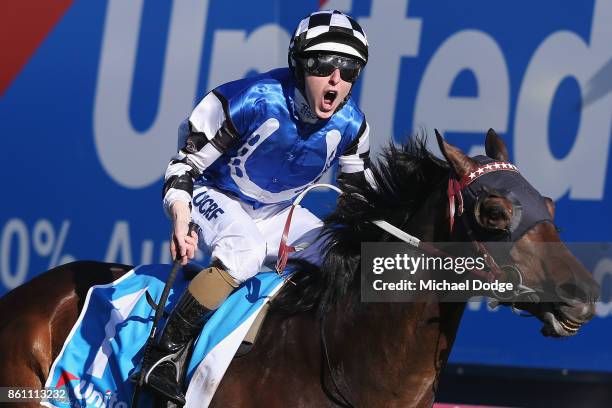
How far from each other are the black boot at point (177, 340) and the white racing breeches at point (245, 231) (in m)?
0.18

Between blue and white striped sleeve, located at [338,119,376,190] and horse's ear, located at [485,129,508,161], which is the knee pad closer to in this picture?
blue and white striped sleeve, located at [338,119,376,190]

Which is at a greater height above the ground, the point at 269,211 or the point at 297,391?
the point at 269,211

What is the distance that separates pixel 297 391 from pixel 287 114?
1.03 metres

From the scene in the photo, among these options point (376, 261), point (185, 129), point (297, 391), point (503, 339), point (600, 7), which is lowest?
point (503, 339)

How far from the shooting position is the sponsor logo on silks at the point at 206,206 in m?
3.64

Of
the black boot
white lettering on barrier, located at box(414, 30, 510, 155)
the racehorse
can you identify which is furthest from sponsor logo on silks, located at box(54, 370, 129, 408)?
white lettering on barrier, located at box(414, 30, 510, 155)

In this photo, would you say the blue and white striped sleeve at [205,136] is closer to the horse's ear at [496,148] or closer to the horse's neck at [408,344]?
the horse's neck at [408,344]

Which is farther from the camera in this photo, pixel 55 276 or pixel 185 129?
pixel 55 276

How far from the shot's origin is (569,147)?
5.49 meters

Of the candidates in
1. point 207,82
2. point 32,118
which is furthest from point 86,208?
point 207,82

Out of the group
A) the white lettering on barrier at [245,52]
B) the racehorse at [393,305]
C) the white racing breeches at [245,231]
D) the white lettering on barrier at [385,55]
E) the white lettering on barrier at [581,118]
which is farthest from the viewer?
the white lettering on barrier at [245,52]

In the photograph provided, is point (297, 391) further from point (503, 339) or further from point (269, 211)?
point (503, 339)

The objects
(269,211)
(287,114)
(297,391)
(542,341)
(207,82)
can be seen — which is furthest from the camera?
(207,82)

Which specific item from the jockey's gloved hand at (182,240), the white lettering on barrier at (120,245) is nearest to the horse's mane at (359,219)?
the jockey's gloved hand at (182,240)
